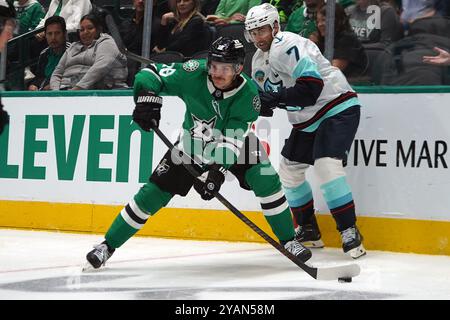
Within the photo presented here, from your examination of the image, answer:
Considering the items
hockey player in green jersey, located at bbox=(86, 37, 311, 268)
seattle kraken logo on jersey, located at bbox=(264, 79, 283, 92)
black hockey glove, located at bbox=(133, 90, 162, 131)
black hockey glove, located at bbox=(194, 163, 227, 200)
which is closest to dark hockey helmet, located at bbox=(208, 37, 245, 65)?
hockey player in green jersey, located at bbox=(86, 37, 311, 268)

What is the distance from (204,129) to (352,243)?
106 centimetres

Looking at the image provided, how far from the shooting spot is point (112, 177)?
5918 mm

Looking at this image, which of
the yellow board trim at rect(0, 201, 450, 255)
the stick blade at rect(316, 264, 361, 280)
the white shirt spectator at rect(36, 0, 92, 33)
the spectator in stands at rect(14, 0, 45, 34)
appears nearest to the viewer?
the stick blade at rect(316, 264, 361, 280)

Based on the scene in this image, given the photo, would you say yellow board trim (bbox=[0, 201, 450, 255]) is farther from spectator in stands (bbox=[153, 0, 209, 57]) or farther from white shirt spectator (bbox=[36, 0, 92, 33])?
white shirt spectator (bbox=[36, 0, 92, 33])

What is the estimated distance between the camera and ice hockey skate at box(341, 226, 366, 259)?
475 centimetres

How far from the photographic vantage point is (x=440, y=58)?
4984mm

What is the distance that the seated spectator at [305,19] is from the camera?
17.4 ft

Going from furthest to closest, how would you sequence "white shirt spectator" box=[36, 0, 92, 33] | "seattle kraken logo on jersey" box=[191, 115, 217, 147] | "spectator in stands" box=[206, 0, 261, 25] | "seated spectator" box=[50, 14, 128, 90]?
1. "white shirt spectator" box=[36, 0, 92, 33]
2. "seated spectator" box=[50, 14, 128, 90]
3. "spectator in stands" box=[206, 0, 261, 25]
4. "seattle kraken logo on jersey" box=[191, 115, 217, 147]

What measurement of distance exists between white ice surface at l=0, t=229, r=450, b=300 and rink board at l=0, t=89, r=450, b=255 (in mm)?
168

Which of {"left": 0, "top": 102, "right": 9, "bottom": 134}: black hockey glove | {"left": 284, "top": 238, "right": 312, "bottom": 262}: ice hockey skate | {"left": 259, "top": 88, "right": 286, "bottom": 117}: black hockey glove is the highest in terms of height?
{"left": 259, "top": 88, "right": 286, "bottom": 117}: black hockey glove

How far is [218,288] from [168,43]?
2.51 metres

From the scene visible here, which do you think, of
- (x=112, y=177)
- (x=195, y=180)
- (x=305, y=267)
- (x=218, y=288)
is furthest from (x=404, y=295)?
(x=112, y=177)

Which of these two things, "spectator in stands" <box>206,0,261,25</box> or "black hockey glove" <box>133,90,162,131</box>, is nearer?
"black hockey glove" <box>133,90,162,131</box>

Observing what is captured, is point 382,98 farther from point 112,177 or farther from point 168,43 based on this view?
point 112,177
